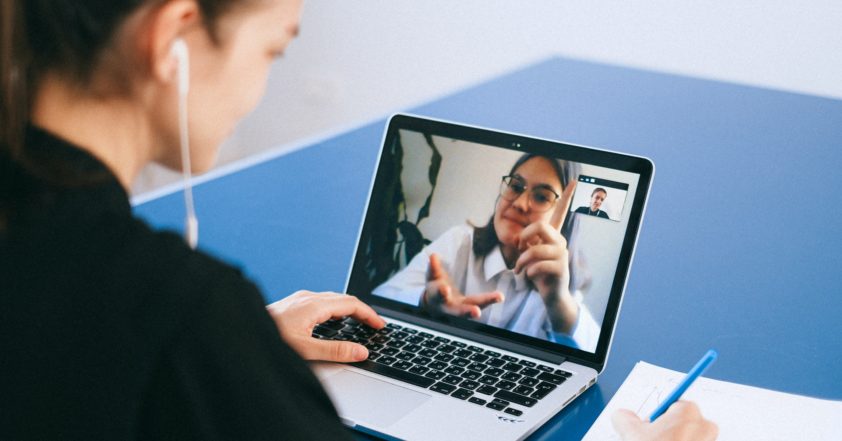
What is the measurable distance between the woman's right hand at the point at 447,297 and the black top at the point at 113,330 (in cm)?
56

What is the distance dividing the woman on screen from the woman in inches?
19.7

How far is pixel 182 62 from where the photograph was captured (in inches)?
25.2

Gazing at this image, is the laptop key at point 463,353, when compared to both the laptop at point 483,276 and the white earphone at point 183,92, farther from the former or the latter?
the white earphone at point 183,92

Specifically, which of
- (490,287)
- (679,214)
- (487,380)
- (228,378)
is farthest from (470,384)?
(679,214)

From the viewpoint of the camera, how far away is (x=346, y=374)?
3.51ft

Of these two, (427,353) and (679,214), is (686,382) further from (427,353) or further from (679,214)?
(679,214)

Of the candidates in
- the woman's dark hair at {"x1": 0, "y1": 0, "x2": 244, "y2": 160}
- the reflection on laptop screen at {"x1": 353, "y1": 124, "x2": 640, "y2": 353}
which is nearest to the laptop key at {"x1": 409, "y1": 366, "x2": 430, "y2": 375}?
the reflection on laptop screen at {"x1": 353, "y1": 124, "x2": 640, "y2": 353}

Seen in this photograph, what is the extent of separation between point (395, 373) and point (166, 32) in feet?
1.77

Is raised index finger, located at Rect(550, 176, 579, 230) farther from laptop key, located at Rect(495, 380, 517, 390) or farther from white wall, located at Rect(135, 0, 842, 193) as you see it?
white wall, located at Rect(135, 0, 842, 193)

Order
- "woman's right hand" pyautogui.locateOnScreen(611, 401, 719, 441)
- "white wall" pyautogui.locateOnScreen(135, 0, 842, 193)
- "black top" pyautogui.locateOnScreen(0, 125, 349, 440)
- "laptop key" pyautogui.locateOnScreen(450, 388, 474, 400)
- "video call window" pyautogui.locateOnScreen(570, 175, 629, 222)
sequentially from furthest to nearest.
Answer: "white wall" pyautogui.locateOnScreen(135, 0, 842, 193)
"video call window" pyautogui.locateOnScreen(570, 175, 629, 222)
"laptop key" pyautogui.locateOnScreen(450, 388, 474, 400)
"woman's right hand" pyautogui.locateOnScreen(611, 401, 719, 441)
"black top" pyautogui.locateOnScreen(0, 125, 349, 440)

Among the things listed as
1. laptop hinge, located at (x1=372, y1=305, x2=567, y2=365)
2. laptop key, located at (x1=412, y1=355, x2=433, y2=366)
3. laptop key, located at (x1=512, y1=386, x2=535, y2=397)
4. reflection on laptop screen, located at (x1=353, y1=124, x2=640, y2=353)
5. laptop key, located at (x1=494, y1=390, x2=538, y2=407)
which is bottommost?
laptop key, located at (x1=494, y1=390, x2=538, y2=407)

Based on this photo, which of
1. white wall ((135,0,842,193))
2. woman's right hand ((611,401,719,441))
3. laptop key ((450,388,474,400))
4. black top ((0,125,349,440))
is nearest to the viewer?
black top ((0,125,349,440))

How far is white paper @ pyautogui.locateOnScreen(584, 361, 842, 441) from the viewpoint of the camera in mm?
985

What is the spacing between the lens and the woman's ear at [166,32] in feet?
1.98
